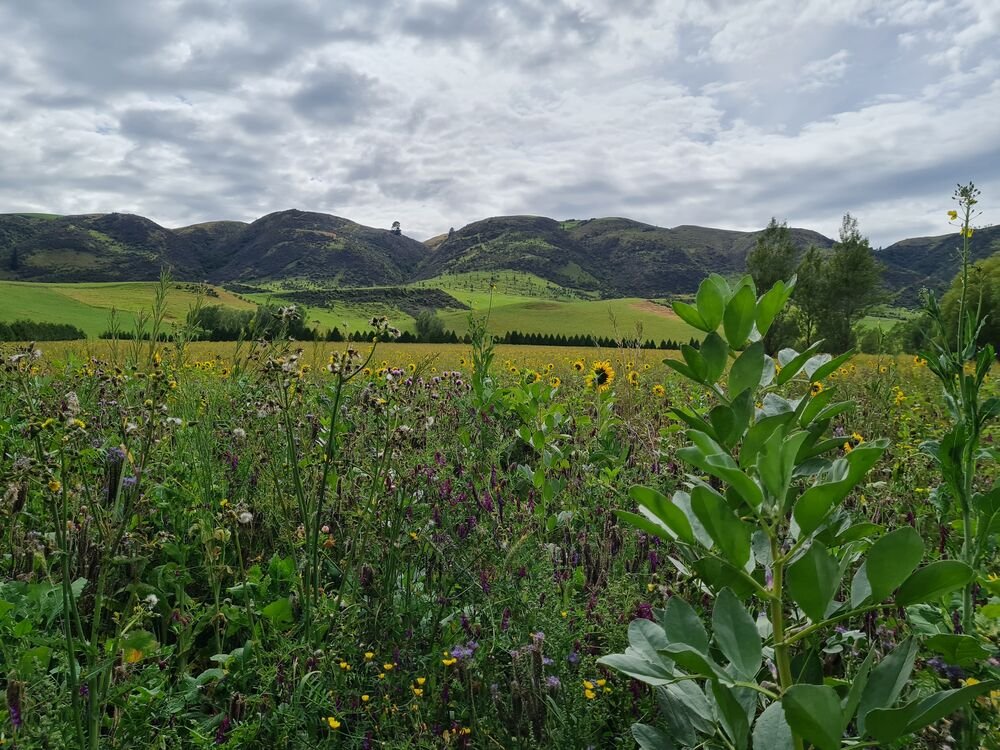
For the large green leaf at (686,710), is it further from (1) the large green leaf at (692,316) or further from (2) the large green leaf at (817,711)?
(1) the large green leaf at (692,316)

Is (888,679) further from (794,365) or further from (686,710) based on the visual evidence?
(794,365)

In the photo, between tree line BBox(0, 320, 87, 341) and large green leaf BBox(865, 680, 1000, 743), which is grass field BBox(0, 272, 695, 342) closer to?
tree line BBox(0, 320, 87, 341)

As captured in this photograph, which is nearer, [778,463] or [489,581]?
[778,463]

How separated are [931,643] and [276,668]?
2.04 meters

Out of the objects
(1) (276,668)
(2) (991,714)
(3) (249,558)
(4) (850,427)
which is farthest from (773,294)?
(4) (850,427)

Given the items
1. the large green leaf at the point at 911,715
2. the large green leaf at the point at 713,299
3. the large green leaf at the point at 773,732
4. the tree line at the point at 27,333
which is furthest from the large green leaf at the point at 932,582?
the tree line at the point at 27,333

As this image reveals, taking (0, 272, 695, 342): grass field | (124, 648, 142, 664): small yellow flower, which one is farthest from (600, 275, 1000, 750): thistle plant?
(0, 272, 695, 342): grass field

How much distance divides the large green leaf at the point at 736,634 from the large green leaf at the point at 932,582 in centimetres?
19

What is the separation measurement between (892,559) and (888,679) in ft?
0.65

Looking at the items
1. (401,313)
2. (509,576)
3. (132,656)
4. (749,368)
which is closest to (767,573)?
(749,368)

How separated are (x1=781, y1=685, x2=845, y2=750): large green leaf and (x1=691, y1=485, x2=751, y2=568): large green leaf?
0.18 m

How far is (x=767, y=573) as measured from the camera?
104 centimetres

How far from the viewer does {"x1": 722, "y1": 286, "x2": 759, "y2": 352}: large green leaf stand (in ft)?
3.08

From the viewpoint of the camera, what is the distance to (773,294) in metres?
1.00
